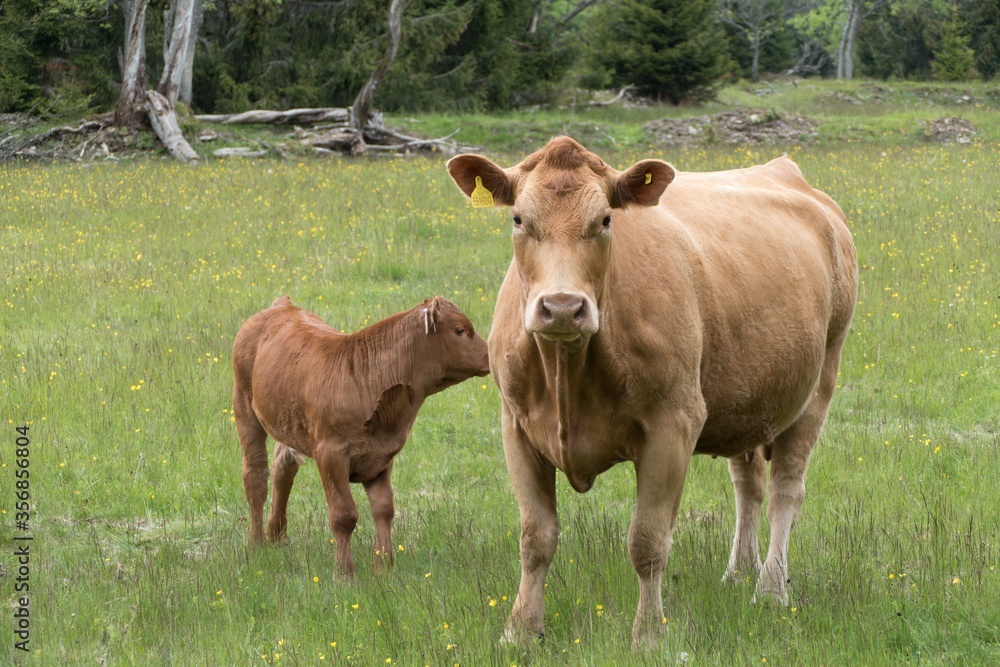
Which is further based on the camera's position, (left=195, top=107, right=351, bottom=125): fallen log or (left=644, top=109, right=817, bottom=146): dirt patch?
(left=195, top=107, right=351, bottom=125): fallen log

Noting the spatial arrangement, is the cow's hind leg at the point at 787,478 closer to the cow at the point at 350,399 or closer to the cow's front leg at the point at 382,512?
the cow at the point at 350,399

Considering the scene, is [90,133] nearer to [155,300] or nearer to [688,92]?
[155,300]

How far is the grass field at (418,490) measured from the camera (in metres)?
4.93

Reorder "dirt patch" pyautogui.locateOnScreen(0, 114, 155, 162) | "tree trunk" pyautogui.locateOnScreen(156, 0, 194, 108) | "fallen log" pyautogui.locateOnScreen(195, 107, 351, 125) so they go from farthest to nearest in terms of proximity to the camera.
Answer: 1. "fallen log" pyautogui.locateOnScreen(195, 107, 351, 125)
2. "tree trunk" pyautogui.locateOnScreen(156, 0, 194, 108)
3. "dirt patch" pyautogui.locateOnScreen(0, 114, 155, 162)

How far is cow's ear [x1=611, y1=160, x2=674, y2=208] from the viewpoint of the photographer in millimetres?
4473

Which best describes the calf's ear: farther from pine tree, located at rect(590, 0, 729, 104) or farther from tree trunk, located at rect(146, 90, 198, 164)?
pine tree, located at rect(590, 0, 729, 104)

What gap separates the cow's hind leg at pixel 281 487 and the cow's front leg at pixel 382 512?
63cm

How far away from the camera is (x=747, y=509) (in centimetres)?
633

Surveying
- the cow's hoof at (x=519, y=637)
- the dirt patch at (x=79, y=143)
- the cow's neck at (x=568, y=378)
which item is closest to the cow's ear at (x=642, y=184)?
the cow's neck at (x=568, y=378)

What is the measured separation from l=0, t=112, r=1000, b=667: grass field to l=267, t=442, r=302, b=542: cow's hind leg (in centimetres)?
18

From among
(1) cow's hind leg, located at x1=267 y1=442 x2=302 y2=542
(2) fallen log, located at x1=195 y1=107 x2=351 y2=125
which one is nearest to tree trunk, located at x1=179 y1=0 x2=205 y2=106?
Answer: (2) fallen log, located at x1=195 y1=107 x2=351 y2=125

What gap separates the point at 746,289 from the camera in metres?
5.54

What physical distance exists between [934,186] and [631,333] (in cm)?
1428

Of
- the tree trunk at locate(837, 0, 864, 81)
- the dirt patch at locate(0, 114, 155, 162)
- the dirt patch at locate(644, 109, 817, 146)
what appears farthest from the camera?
the tree trunk at locate(837, 0, 864, 81)
